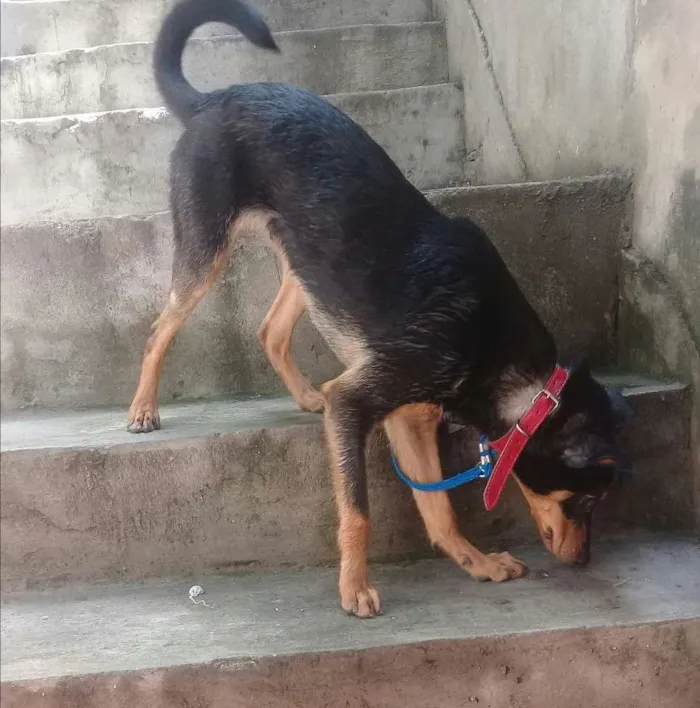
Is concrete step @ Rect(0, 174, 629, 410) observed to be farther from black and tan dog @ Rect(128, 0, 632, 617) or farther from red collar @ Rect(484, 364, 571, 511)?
red collar @ Rect(484, 364, 571, 511)

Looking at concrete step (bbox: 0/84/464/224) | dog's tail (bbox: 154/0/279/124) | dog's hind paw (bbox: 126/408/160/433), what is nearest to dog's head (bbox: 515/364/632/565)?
dog's hind paw (bbox: 126/408/160/433)

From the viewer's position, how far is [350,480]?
1710 mm

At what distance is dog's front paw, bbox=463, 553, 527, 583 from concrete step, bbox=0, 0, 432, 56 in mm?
2266

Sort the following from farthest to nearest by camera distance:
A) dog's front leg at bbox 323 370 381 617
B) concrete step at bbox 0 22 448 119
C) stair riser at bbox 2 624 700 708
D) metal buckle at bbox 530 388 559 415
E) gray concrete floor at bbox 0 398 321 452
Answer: concrete step at bbox 0 22 448 119
gray concrete floor at bbox 0 398 321 452
dog's front leg at bbox 323 370 381 617
metal buckle at bbox 530 388 559 415
stair riser at bbox 2 624 700 708

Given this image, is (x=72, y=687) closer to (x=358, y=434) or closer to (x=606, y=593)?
(x=358, y=434)

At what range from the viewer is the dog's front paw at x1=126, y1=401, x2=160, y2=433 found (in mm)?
1995

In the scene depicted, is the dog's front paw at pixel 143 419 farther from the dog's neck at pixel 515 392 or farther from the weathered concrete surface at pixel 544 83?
the weathered concrete surface at pixel 544 83

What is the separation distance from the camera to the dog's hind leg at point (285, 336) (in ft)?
7.17

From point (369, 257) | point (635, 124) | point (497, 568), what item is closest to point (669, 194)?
point (635, 124)

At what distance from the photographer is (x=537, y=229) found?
7.45ft

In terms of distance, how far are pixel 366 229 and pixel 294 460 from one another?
694mm

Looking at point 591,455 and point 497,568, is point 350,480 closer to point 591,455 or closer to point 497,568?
point 497,568

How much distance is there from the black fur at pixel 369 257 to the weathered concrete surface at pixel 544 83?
848 millimetres

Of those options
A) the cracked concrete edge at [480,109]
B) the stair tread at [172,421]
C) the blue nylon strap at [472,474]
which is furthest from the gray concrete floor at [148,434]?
the cracked concrete edge at [480,109]
